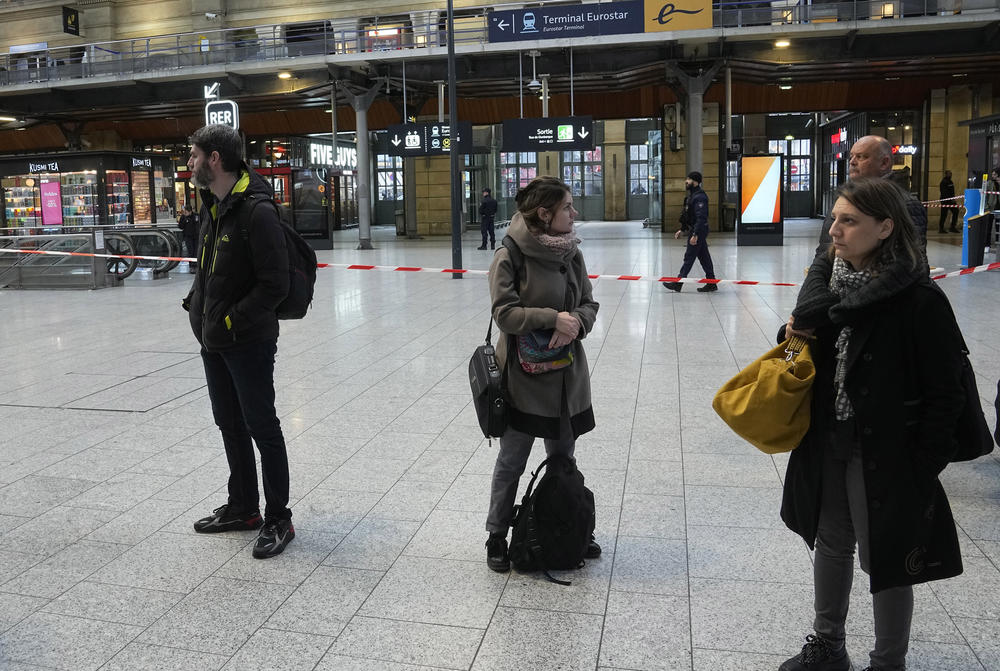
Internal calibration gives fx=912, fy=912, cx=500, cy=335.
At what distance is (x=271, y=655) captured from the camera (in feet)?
10.4

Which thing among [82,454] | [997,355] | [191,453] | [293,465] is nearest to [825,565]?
[293,465]

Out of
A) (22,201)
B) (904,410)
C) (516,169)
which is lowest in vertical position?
(904,410)

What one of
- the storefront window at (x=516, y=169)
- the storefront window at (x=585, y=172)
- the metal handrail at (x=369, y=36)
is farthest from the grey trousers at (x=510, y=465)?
the storefront window at (x=585, y=172)

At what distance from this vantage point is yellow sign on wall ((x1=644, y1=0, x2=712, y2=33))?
853 inches

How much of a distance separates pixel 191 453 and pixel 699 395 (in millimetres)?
3708

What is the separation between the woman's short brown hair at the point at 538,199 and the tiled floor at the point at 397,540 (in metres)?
1.47

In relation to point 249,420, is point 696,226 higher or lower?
higher

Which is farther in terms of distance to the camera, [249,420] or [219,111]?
[219,111]

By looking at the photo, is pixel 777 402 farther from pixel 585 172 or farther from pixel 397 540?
pixel 585 172

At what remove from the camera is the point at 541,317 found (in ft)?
11.7

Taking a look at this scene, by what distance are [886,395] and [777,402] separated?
1.00 feet

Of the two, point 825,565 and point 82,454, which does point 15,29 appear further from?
point 825,565

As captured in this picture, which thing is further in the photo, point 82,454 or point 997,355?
point 997,355

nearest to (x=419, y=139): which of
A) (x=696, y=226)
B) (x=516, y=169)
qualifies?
(x=696, y=226)
